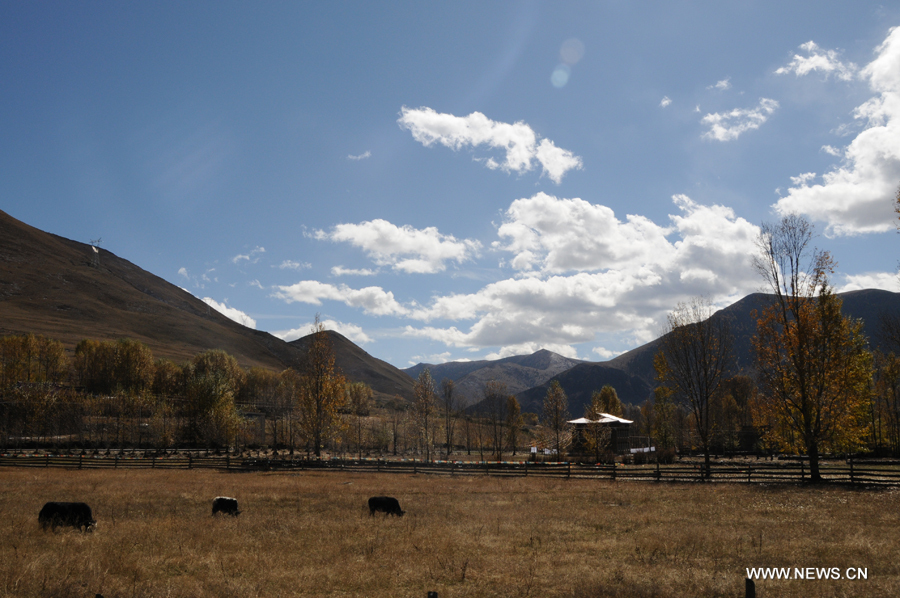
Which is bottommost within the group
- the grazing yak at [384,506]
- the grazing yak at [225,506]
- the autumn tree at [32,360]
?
the grazing yak at [384,506]

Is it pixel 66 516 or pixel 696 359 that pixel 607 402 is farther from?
pixel 66 516

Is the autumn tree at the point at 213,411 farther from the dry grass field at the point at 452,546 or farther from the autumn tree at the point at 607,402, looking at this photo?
the autumn tree at the point at 607,402

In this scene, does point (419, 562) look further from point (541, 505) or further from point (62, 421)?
point (62, 421)

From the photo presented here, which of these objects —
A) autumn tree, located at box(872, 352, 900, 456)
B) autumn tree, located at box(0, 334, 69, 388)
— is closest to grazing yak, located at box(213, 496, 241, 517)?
autumn tree, located at box(872, 352, 900, 456)

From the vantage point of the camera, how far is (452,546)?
15461mm

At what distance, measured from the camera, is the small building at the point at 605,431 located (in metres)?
71.0

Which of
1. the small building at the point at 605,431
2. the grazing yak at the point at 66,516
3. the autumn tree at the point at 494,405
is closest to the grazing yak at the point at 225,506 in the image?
the grazing yak at the point at 66,516

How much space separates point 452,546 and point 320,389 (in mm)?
44299

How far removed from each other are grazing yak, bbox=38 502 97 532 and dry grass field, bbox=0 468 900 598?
0.56 meters

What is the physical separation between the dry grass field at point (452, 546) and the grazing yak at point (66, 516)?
56cm

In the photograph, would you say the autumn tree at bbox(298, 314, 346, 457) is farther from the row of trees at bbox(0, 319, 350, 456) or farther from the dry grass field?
the dry grass field

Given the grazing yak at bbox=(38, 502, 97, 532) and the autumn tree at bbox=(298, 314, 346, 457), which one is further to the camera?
the autumn tree at bbox=(298, 314, 346, 457)

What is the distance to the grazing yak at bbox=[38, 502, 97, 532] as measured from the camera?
675 inches

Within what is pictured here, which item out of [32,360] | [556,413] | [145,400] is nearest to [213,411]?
[145,400]
